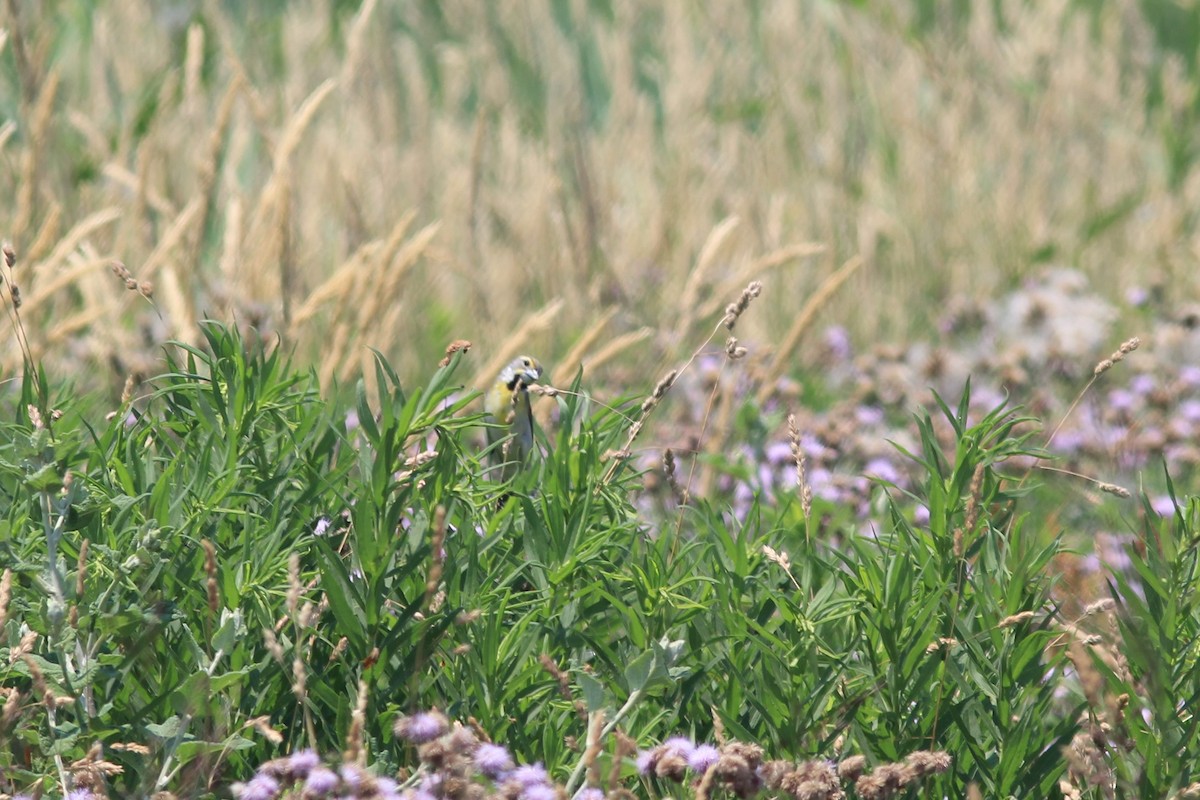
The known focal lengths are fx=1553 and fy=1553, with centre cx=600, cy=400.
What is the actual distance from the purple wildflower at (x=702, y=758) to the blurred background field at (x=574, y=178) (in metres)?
1.89

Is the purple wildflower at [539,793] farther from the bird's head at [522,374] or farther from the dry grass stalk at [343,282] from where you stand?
the dry grass stalk at [343,282]

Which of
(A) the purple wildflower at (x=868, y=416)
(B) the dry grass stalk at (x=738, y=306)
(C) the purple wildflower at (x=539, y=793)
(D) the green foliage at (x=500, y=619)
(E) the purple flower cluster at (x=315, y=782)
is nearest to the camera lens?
(E) the purple flower cluster at (x=315, y=782)

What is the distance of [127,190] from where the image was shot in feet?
20.0

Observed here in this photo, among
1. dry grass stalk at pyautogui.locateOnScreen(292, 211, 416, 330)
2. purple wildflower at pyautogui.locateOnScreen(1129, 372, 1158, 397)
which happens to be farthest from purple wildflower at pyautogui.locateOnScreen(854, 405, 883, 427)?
dry grass stalk at pyautogui.locateOnScreen(292, 211, 416, 330)

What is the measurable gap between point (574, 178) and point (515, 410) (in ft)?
11.3

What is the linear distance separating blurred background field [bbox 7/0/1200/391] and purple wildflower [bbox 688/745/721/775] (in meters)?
1.89

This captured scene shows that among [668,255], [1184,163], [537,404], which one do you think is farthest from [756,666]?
[1184,163]

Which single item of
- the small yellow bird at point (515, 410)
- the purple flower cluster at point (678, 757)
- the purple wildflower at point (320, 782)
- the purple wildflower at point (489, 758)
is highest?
the small yellow bird at point (515, 410)

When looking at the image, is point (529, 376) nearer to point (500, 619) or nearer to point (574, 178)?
point (500, 619)

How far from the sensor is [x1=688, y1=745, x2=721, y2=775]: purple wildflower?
186 cm

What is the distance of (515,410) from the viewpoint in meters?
2.73

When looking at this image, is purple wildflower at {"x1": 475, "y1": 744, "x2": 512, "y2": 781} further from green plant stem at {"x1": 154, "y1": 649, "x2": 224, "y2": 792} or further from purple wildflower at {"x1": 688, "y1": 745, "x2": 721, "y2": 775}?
green plant stem at {"x1": 154, "y1": 649, "x2": 224, "y2": 792}

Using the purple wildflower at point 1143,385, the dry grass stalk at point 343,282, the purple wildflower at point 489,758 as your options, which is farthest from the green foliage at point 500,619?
the purple wildflower at point 1143,385

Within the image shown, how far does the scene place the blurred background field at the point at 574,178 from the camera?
177 inches
